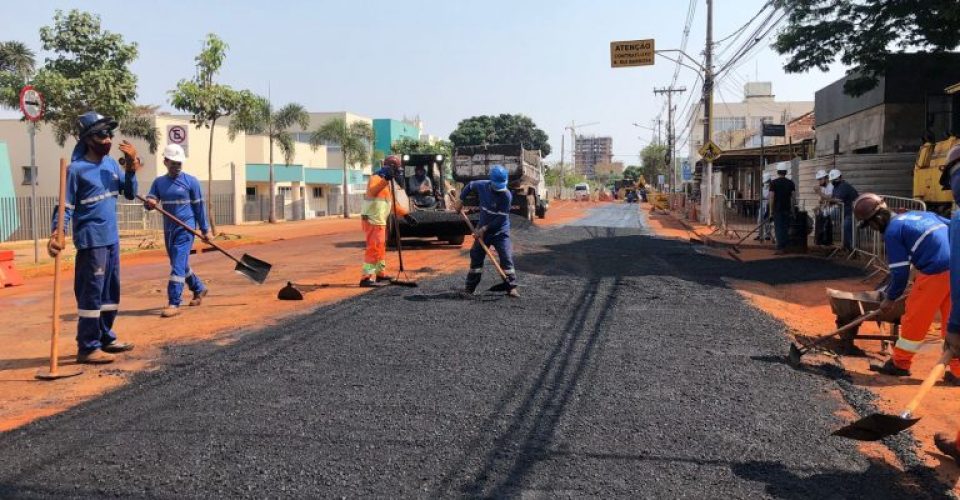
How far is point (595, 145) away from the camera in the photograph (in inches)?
7854

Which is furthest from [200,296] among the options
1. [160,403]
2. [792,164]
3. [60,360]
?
[792,164]

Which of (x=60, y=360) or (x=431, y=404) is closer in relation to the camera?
(x=431, y=404)

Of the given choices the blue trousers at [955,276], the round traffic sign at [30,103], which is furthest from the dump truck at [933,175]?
the round traffic sign at [30,103]

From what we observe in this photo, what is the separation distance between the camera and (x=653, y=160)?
8681 centimetres

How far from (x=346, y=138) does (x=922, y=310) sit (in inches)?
1466

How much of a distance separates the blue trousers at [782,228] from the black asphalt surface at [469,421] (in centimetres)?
779

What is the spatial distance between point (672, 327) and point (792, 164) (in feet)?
46.5

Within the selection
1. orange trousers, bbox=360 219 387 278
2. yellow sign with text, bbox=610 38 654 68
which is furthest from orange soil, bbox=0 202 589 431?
yellow sign with text, bbox=610 38 654 68

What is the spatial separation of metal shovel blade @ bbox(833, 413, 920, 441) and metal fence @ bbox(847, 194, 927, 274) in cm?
757

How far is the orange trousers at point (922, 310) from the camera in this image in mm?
5180

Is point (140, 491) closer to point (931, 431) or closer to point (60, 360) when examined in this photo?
point (60, 360)

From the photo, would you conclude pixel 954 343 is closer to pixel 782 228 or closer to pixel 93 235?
pixel 93 235

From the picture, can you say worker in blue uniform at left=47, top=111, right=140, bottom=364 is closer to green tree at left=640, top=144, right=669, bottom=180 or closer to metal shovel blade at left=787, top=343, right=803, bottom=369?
metal shovel blade at left=787, top=343, right=803, bottom=369

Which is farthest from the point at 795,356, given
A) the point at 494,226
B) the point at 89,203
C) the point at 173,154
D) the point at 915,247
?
the point at 173,154
